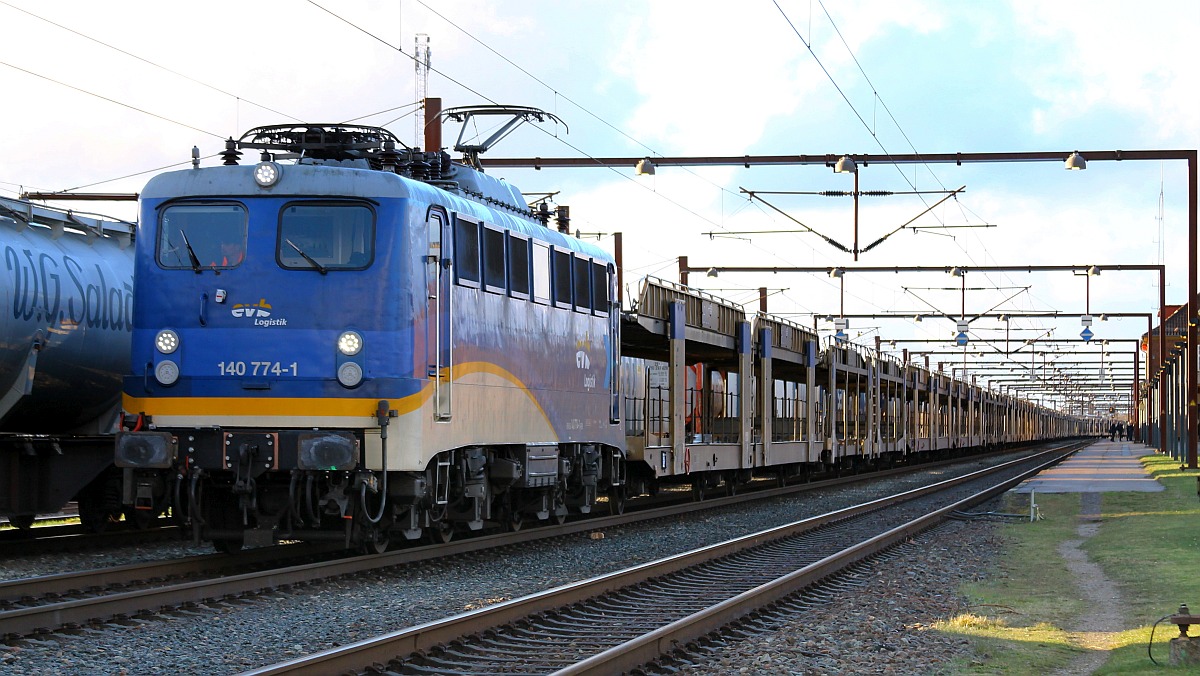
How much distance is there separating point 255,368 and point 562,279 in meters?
5.16

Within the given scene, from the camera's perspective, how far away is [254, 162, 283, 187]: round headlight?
43.6ft

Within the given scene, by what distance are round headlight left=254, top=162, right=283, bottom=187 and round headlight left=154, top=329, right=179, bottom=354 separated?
1663 millimetres

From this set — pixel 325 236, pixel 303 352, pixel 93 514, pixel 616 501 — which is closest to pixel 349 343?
pixel 303 352

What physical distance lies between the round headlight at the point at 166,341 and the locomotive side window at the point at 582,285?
591 centimetres

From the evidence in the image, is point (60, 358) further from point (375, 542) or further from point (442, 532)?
point (442, 532)

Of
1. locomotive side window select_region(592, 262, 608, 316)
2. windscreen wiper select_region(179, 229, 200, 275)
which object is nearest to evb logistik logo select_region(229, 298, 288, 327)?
windscreen wiper select_region(179, 229, 200, 275)

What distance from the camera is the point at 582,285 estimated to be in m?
17.9

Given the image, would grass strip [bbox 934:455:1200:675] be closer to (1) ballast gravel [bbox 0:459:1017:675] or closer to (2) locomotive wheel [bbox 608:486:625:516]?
(1) ballast gravel [bbox 0:459:1017:675]

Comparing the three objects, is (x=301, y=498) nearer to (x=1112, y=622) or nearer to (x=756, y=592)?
(x=756, y=592)

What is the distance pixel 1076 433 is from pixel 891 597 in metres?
197

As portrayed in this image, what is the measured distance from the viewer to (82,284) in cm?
1598

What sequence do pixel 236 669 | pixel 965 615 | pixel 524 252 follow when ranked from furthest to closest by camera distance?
pixel 524 252 → pixel 965 615 → pixel 236 669

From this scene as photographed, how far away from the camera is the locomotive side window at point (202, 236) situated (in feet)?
43.4

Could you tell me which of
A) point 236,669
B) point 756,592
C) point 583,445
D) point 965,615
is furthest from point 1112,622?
point 583,445
